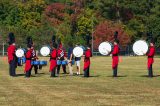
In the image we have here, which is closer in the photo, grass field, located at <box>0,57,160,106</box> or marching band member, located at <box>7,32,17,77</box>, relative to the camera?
grass field, located at <box>0,57,160,106</box>

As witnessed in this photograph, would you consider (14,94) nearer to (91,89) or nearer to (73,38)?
(91,89)

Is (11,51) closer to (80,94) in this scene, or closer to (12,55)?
(12,55)

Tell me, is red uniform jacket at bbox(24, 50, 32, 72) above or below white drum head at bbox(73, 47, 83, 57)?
below

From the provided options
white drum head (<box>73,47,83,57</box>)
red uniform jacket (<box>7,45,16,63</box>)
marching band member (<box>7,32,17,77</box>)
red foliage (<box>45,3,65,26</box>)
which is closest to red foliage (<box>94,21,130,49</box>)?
red foliage (<box>45,3,65,26</box>)

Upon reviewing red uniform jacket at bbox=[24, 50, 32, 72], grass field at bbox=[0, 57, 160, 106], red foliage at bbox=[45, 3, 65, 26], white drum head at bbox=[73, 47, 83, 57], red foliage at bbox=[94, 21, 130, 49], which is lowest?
grass field at bbox=[0, 57, 160, 106]

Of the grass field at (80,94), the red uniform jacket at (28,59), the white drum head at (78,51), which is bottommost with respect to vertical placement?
the grass field at (80,94)

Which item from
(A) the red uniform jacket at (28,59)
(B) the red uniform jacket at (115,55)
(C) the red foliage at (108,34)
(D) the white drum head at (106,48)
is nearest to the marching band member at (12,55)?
(A) the red uniform jacket at (28,59)

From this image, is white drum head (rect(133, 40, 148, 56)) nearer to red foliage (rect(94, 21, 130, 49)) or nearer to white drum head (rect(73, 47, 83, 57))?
white drum head (rect(73, 47, 83, 57))

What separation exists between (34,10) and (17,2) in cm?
557

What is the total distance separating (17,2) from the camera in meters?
117

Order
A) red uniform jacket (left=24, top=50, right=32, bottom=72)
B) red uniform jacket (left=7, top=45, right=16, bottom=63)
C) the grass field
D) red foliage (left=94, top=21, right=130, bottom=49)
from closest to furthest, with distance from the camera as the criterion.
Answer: the grass field → red uniform jacket (left=24, top=50, right=32, bottom=72) → red uniform jacket (left=7, top=45, right=16, bottom=63) → red foliage (left=94, top=21, right=130, bottom=49)

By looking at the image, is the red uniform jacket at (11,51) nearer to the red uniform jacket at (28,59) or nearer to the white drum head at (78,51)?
the red uniform jacket at (28,59)

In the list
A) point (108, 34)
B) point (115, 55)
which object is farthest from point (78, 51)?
point (108, 34)

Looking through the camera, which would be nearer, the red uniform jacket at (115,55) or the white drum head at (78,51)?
the red uniform jacket at (115,55)
